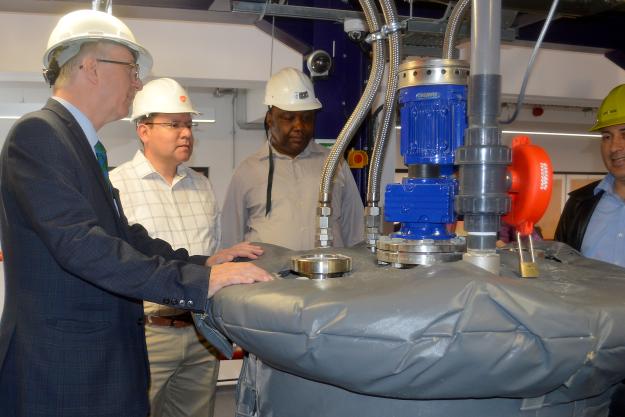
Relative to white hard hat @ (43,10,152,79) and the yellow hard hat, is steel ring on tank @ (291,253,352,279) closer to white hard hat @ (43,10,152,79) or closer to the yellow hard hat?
white hard hat @ (43,10,152,79)

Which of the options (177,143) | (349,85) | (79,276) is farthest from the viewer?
(349,85)

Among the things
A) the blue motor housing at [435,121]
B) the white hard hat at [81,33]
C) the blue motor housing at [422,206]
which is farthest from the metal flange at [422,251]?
the white hard hat at [81,33]

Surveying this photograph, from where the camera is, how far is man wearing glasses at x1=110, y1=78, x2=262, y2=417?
7.64ft

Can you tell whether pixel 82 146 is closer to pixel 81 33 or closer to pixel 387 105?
pixel 81 33

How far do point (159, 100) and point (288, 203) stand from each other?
0.67 metres

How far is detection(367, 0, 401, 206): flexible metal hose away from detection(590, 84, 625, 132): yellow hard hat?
1.08 m

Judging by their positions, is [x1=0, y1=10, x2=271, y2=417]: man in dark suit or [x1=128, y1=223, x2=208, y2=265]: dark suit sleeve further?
[x1=128, y1=223, x2=208, y2=265]: dark suit sleeve

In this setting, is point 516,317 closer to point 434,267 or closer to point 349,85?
point 434,267

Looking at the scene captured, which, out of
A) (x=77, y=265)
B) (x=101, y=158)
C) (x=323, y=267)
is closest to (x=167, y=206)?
(x=101, y=158)

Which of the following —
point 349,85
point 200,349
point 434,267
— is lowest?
point 200,349

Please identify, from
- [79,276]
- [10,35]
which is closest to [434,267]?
[79,276]

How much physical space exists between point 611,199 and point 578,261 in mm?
910

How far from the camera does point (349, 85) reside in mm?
2906

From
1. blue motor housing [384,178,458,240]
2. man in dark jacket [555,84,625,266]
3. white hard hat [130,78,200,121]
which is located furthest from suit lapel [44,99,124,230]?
man in dark jacket [555,84,625,266]
